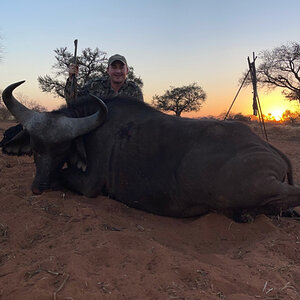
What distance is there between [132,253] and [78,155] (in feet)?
6.42

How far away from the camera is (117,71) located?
6.09 m

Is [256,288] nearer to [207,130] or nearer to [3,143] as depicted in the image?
[207,130]

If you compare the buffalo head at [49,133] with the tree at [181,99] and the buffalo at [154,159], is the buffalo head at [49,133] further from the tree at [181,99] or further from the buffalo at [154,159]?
the tree at [181,99]

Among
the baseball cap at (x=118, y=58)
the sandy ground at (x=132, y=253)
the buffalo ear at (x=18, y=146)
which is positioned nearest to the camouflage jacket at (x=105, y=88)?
the baseball cap at (x=118, y=58)

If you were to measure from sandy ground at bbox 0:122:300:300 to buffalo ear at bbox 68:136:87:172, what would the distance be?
443mm

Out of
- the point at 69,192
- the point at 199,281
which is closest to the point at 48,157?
the point at 69,192

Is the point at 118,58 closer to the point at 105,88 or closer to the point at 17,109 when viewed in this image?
the point at 105,88

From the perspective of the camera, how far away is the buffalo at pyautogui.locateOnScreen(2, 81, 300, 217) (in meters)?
3.00

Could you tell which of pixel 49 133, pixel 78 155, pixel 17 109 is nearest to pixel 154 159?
pixel 78 155

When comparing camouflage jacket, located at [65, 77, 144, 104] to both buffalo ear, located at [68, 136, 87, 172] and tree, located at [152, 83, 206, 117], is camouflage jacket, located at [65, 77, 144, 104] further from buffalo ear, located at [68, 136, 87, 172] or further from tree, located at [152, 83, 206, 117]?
tree, located at [152, 83, 206, 117]

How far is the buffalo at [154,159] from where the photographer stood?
3.00m

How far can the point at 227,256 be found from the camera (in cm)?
244

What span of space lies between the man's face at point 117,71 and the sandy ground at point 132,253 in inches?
128

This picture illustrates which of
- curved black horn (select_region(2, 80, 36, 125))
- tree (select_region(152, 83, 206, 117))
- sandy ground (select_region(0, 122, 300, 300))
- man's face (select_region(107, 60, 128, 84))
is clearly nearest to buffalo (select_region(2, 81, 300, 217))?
curved black horn (select_region(2, 80, 36, 125))
